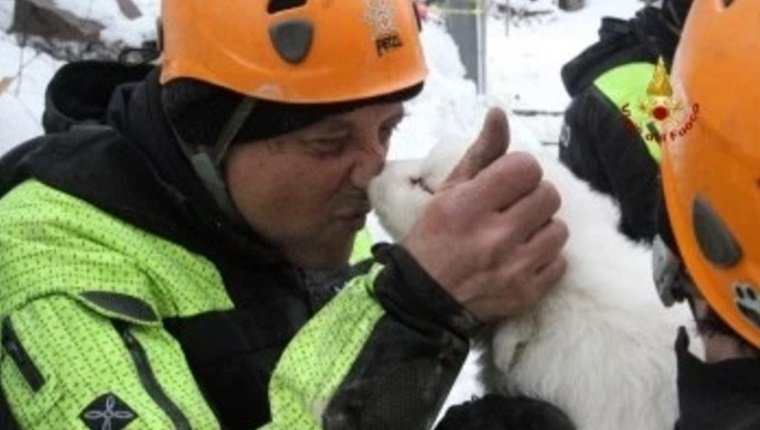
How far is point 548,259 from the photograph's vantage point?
2.23 metres

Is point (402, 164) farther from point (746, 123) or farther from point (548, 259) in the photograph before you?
point (746, 123)

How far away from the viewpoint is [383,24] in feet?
9.25

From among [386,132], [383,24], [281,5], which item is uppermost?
[281,5]

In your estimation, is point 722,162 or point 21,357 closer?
point 722,162

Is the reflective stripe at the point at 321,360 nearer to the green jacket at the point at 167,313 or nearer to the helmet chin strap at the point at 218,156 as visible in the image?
the green jacket at the point at 167,313

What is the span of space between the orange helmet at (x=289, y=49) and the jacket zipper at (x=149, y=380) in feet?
1.97

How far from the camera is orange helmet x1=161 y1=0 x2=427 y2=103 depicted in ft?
8.96

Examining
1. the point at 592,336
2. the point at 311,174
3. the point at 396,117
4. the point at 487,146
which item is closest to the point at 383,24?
the point at 396,117

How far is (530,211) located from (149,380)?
0.77 metres

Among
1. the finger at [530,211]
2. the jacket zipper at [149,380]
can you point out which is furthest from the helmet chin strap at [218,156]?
the finger at [530,211]

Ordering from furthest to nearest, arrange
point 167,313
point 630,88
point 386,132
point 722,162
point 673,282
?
point 630,88 < point 386,132 < point 167,313 < point 673,282 < point 722,162

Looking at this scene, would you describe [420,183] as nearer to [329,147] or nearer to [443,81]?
[329,147]

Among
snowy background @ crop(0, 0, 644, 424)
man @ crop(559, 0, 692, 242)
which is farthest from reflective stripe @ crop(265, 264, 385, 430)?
snowy background @ crop(0, 0, 644, 424)

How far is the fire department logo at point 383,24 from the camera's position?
279 cm
